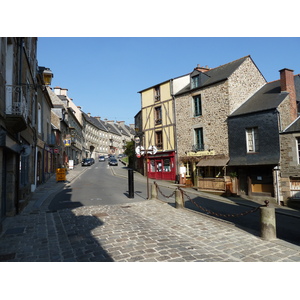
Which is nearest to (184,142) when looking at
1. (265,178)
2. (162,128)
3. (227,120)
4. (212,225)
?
(162,128)

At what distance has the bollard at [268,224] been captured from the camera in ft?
18.9

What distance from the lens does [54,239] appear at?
18.7 feet

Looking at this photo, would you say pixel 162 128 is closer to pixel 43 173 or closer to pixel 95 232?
pixel 43 173

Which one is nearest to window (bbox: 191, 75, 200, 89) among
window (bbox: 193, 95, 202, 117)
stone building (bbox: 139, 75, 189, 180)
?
window (bbox: 193, 95, 202, 117)

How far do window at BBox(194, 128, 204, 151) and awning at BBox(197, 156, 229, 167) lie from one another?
1.17 meters

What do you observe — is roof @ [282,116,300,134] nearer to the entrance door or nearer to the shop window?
the shop window

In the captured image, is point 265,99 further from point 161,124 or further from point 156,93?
point 156,93

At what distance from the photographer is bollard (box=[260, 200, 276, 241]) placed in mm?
5750

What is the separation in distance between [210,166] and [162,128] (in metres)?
6.64

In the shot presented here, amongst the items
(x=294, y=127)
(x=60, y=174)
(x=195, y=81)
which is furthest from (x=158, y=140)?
(x=294, y=127)

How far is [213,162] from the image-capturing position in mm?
17125

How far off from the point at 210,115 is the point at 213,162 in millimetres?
3681

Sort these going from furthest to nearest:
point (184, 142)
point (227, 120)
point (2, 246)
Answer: point (184, 142)
point (227, 120)
point (2, 246)

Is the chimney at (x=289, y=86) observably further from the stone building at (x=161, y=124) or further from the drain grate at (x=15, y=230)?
the drain grate at (x=15, y=230)
